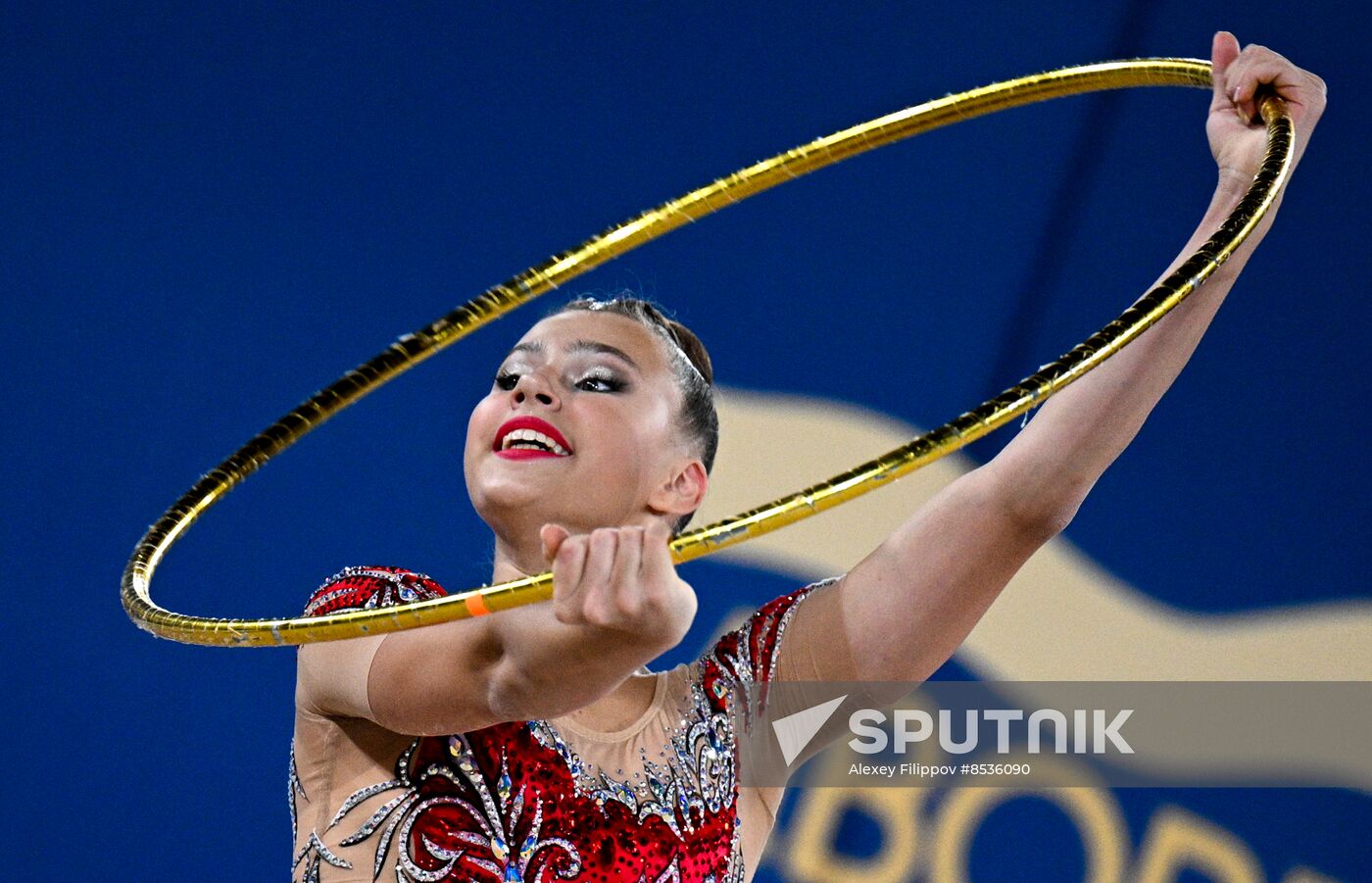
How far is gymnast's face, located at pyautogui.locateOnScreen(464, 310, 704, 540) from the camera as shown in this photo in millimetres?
1338

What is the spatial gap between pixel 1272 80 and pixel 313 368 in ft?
4.23

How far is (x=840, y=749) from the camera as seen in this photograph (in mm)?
2201

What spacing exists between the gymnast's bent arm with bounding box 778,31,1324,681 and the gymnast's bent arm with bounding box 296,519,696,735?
0.51m

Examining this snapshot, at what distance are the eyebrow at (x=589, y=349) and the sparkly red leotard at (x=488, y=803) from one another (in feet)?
0.92

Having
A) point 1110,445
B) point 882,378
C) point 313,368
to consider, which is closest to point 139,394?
point 313,368

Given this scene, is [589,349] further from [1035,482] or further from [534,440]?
[1035,482]

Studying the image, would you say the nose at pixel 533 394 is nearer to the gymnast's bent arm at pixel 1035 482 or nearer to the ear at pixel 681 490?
the ear at pixel 681 490

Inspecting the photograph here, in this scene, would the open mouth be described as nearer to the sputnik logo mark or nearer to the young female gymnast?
the young female gymnast

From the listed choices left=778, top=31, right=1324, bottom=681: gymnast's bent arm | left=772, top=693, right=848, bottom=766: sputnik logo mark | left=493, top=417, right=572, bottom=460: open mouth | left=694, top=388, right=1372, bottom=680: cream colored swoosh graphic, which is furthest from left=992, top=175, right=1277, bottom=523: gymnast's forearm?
left=694, top=388, right=1372, bottom=680: cream colored swoosh graphic

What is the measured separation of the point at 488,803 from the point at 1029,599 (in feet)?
4.29

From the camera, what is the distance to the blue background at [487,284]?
6.37ft

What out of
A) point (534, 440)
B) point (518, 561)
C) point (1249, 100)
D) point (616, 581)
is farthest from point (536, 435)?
point (1249, 100)

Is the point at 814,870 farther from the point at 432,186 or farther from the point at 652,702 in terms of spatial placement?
the point at 432,186

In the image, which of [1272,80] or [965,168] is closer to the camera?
[1272,80]
